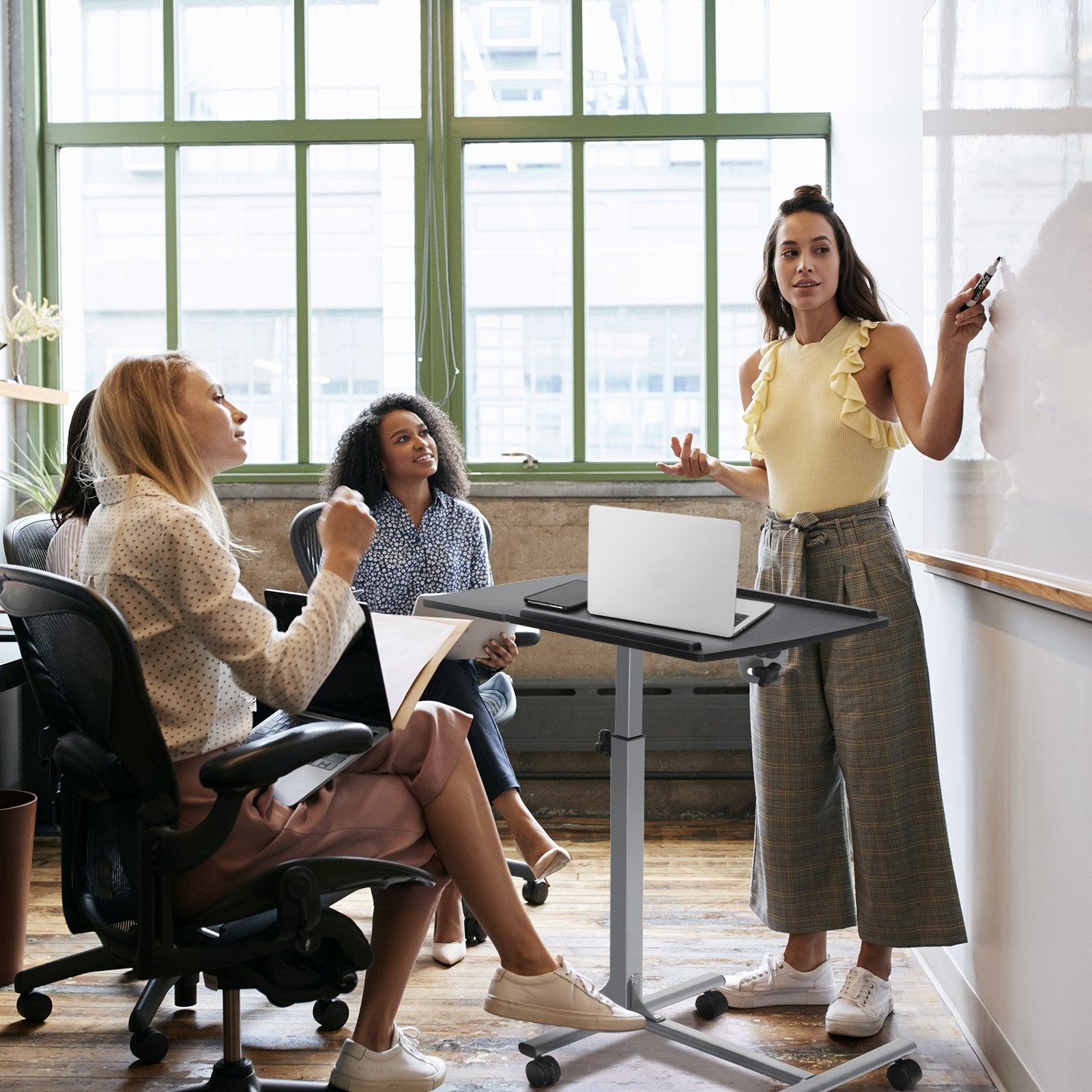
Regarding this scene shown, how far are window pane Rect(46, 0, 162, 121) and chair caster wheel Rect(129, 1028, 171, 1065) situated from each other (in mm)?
3065

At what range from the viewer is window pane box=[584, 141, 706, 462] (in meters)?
3.93

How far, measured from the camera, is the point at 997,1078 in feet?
6.76

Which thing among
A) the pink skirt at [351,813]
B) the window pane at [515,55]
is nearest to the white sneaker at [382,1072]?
the pink skirt at [351,813]

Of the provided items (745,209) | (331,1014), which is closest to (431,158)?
(745,209)

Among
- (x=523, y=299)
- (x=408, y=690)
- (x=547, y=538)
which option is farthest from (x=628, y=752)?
(x=523, y=299)

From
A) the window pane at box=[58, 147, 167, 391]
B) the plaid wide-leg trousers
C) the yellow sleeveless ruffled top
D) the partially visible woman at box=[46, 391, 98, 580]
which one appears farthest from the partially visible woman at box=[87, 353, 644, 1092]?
the window pane at box=[58, 147, 167, 391]

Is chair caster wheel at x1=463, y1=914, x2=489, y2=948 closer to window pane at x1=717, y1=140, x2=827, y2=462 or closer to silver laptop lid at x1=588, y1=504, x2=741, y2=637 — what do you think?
silver laptop lid at x1=588, y1=504, x2=741, y2=637

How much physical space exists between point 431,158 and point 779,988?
9.36 ft

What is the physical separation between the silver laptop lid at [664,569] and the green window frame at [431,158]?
7.06ft

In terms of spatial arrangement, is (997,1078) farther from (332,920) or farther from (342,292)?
(342,292)

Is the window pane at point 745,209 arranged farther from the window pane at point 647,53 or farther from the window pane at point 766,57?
the window pane at point 647,53

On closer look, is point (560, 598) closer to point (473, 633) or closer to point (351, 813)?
point (473, 633)

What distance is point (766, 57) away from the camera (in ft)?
12.8

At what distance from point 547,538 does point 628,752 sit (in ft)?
6.09
